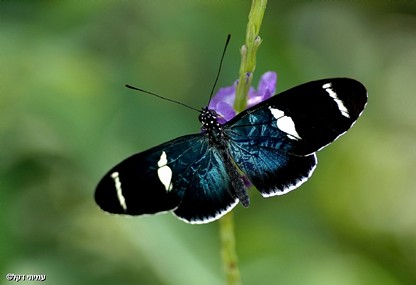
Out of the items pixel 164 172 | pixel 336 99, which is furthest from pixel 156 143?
pixel 336 99

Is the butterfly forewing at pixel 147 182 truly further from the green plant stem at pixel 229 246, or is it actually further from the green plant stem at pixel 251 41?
the green plant stem at pixel 251 41

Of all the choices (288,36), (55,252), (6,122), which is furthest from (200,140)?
(288,36)

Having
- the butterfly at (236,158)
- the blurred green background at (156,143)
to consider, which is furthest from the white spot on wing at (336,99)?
the blurred green background at (156,143)

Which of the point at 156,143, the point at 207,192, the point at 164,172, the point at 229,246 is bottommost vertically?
the point at 229,246

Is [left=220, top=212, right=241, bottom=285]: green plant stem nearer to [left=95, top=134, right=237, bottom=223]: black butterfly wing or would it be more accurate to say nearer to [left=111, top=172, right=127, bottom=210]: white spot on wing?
[left=95, top=134, right=237, bottom=223]: black butterfly wing

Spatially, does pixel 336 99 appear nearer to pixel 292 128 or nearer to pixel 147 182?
pixel 292 128

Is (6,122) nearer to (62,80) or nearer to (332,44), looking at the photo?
(62,80)

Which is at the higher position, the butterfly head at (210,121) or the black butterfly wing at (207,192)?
the butterfly head at (210,121)
